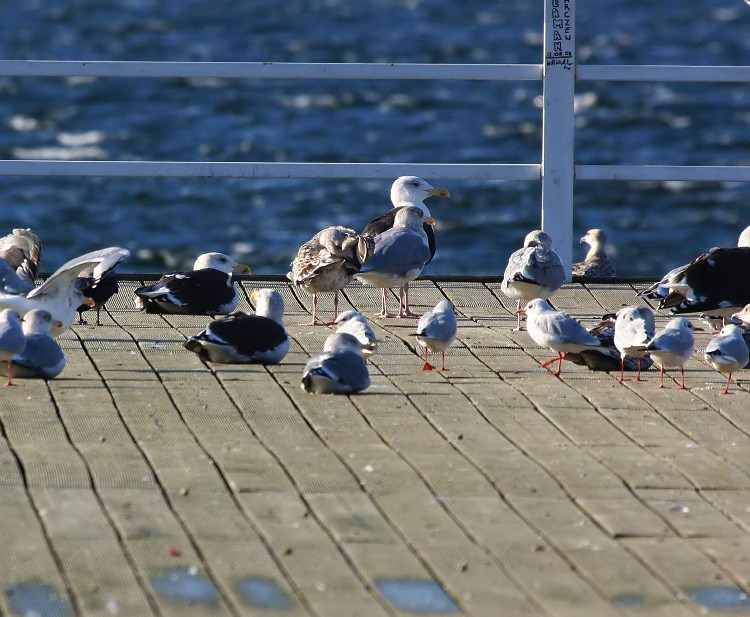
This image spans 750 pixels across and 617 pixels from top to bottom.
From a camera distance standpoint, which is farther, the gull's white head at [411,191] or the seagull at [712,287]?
the gull's white head at [411,191]

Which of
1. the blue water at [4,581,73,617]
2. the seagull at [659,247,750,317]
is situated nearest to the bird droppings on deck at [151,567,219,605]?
the blue water at [4,581,73,617]

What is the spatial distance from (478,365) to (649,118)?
37.2 m

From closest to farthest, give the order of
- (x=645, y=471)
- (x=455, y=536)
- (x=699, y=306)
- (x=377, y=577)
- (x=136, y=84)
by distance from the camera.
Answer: (x=377, y=577) < (x=455, y=536) < (x=645, y=471) < (x=699, y=306) < (x=136, y=84)

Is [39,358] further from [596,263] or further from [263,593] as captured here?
[596,263]

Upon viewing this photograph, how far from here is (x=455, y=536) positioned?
678cm

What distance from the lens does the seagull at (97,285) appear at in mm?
10211

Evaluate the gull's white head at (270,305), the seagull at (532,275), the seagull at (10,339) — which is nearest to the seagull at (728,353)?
the seagull at (532,275)

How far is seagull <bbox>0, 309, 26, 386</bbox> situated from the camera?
28.5 feet

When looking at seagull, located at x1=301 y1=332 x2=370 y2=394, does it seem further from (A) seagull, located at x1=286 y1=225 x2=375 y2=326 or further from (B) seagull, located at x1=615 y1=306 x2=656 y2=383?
(A) seagull, located at x1=286 y1=225 x2=375 y2=326

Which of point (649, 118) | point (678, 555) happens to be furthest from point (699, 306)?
point (649, 118)

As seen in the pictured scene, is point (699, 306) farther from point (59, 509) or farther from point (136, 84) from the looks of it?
point (136, 84)

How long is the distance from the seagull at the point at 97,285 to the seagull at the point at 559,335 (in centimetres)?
252

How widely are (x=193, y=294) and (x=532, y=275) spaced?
84.6 inches

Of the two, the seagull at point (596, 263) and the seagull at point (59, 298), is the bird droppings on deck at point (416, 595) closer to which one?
the seagull at point (59, 298)
